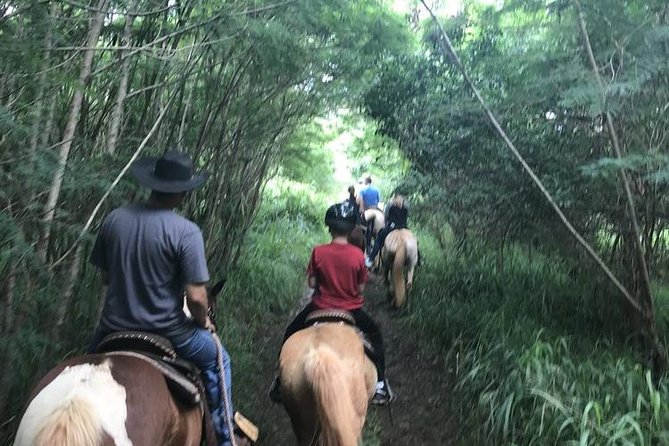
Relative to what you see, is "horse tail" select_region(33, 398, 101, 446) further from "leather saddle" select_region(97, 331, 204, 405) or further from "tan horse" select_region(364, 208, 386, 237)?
"tan horse" select_region(364, 208, 386, 237)

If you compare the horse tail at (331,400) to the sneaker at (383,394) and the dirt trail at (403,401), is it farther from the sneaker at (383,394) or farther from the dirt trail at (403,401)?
the dirt trail at (403,401)

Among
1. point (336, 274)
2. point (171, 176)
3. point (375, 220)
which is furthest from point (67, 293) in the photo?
point (375, 220)

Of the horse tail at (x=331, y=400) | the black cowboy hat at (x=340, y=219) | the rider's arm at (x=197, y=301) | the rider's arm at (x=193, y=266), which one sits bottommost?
the horse tail at (x=331, y=400)

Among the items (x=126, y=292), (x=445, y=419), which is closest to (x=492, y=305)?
(x=445, y=419)

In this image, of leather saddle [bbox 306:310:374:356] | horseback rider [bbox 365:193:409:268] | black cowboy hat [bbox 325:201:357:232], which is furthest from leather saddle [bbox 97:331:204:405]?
horseback rider [bbox 365:193:409:268]

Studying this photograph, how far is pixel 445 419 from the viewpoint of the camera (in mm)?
5508

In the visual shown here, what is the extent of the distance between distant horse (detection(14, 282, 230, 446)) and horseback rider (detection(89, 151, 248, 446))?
35 cm

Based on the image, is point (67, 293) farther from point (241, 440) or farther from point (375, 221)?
point (375, 221)

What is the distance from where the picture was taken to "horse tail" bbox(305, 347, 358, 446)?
11.7 feet

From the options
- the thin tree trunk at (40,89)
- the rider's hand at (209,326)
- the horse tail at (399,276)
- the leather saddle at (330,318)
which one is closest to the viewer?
the thin tree trunk at (40,89)

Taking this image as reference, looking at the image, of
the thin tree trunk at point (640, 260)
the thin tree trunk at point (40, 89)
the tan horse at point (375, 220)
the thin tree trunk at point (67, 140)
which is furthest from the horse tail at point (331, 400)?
the tan horse at point (375, 220)

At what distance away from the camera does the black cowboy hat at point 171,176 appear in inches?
128

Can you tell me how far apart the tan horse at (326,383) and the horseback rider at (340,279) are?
1.13 feet

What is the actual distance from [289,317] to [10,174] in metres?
5.66
